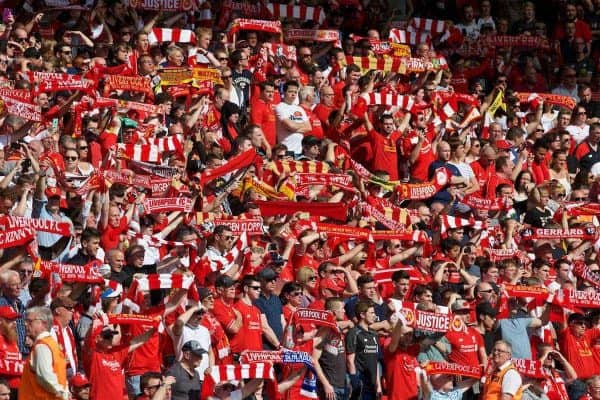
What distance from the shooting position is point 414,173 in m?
22.4

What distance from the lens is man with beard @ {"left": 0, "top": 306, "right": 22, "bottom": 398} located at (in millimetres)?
15477

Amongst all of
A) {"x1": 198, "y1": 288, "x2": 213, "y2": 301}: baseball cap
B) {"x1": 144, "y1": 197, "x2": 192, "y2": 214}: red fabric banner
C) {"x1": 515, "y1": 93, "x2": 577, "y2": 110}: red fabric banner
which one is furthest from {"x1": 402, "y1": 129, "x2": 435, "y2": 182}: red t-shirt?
{"x1": 198, "y1": 288, "x2": 213, "y2": 301}: baseball cap

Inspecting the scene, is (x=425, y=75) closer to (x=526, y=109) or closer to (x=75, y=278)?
(x=526, y=109)

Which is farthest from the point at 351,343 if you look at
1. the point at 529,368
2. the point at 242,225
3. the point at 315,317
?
the point at 242,225

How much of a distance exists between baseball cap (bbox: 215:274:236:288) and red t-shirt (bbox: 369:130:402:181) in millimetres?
4790

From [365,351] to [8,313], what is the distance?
3.54 metres

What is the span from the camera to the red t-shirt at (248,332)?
17422 mm

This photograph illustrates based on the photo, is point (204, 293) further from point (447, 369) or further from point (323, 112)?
point (323, 112)

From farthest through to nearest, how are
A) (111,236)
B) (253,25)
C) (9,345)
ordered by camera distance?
(253,25) → (111,236) → (9,345)

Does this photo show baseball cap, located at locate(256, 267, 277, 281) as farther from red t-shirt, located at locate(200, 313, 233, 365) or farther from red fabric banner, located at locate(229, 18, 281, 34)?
red fabric banner, located at locate(229, 18, 281, 34)

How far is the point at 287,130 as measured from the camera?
22109mm

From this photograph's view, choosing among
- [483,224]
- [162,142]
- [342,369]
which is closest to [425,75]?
[483,224]

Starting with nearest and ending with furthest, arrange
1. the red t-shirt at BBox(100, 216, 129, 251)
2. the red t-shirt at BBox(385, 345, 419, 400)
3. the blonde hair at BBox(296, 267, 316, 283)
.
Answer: the red t-shirt at BBox(385, 345, 419, 400), the red t-shirt at BBox(100, 216, 129, 251), the blonde hair at BBox(296, 267, 316, 283)

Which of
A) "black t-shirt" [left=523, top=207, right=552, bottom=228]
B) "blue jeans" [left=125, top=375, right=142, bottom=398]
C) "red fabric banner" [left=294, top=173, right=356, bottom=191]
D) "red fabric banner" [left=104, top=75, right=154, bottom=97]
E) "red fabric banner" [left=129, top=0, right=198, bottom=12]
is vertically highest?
"red fabric banner" [left=129, top=0, right=198, bottom=12]
